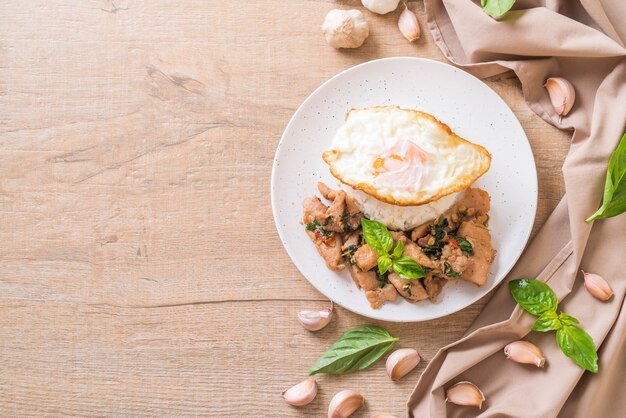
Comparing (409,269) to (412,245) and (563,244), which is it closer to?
(412,245)

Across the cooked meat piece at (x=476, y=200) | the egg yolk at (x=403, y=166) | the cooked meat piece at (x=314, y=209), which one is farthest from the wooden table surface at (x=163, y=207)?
the egg yolk at (x=403, y=166)

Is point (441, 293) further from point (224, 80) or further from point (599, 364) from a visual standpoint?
point (224, 80)

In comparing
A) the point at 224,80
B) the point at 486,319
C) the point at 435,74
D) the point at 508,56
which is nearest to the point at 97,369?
the point at 224,80

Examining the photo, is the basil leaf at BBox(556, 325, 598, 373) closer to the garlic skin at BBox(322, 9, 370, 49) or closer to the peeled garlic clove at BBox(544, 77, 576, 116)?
the peeled garlic clove at BBox(544, 77, 576, 116)

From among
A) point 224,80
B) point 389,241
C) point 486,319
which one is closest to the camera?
point 389,241

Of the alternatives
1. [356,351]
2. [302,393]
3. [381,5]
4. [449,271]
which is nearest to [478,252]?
[449,271]
